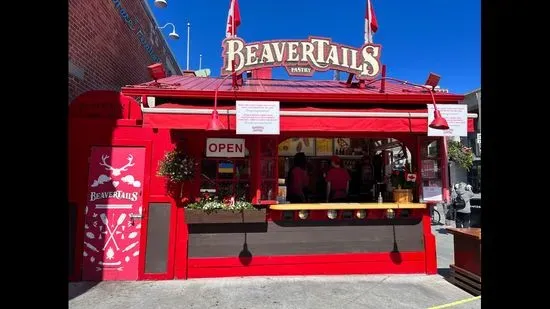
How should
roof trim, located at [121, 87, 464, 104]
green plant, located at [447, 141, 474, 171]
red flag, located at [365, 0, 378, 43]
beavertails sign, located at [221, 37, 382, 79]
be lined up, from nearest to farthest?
roof trim, located at [121, 87, 464, 104] → beavertails sign, located at [221, 37, 382, 79] → red flag, located at [365, 0, 378, 43] → green plant, located at [447, 141, 474, 171]

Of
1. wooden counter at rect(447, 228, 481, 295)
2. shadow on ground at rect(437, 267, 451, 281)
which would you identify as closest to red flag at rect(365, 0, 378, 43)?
wooden counter at rect(447, 228, 481, 295)

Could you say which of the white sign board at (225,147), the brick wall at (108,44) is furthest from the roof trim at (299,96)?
the brick wall at (108,44)

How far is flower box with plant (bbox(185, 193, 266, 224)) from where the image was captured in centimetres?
655

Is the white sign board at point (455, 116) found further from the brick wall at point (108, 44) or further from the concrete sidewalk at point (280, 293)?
the brick wall at point (108, 44)

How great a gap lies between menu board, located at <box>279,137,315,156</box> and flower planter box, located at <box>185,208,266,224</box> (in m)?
3.29

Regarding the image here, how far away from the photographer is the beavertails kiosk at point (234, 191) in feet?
21.4

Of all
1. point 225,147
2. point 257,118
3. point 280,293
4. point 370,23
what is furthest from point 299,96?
point 370,23

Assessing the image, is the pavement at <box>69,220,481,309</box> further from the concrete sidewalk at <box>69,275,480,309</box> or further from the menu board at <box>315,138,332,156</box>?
the menu board at <box>315,138,332,156</box>

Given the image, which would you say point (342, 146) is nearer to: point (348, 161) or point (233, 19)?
point (348, 161)

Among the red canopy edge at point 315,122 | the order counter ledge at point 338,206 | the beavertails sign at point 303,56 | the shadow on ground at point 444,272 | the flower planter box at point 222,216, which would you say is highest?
the beavertails sign at point 303,56

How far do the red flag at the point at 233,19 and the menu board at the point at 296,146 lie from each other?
9.96ft

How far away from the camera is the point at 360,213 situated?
276 inches
